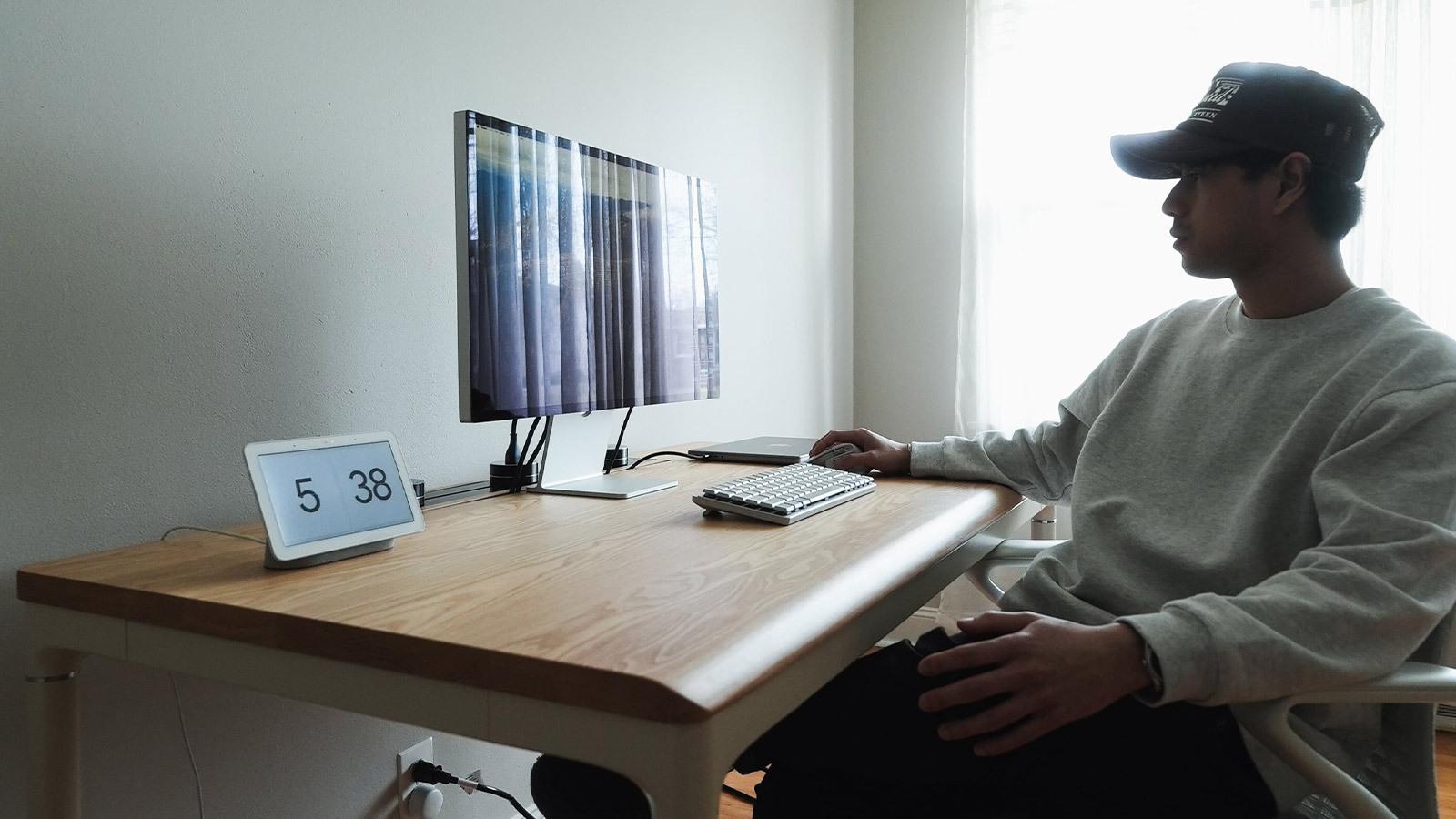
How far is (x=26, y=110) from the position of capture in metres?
1.01

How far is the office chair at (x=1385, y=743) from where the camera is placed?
0.82m

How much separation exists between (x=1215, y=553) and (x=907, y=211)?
2.27m

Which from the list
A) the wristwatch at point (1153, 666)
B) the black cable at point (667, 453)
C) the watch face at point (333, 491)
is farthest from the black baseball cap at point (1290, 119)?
the watch face at point (333, 491)

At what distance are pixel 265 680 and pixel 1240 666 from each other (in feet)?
2.64

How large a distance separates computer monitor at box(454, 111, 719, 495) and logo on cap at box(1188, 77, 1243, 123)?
0.77 m

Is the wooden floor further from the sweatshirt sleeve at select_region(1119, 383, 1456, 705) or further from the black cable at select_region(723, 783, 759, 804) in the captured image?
the sweatshirt sleeve at select_region(1119, 383, 1456, 705)

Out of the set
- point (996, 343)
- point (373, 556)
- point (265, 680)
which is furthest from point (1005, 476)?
point (996, 343)

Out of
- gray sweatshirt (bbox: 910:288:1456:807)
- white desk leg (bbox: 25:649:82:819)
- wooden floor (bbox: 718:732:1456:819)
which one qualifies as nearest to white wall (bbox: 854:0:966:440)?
wooden floor (bbox: 718:732:1456:819)

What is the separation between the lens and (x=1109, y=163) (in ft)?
9.29

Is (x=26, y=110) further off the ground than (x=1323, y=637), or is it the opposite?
(x=26, y=110)

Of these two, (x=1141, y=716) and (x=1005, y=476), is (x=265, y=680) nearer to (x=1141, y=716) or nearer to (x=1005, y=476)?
(x=1141, y=716)

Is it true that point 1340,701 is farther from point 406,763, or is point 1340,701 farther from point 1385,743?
point 406,763

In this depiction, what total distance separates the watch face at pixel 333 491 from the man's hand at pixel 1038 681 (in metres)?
0.58

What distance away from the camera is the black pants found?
896mm
